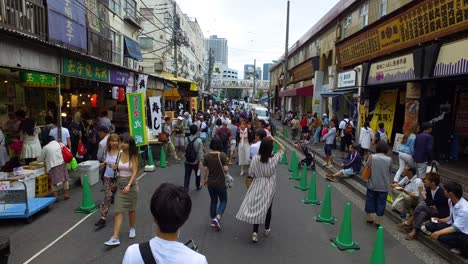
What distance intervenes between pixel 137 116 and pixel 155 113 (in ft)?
5.46

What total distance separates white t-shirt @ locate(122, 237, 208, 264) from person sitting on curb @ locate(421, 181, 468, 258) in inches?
193

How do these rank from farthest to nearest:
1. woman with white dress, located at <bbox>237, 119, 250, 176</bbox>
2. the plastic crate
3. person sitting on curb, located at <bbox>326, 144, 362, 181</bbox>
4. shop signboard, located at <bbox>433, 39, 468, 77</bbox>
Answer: woman with white dress, located at <bbox>237, 119, 250, 176</bbox> → person sitting on curb, located at <bbox>326, 144, 362, 181</bbox> → shop signboard, located at <bbox>433, 39, 468, 77</bbox> → the plastic crate

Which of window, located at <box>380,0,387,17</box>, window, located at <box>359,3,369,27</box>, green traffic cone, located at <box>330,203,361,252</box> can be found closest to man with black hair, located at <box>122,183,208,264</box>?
green traffic cone, located at <box>330,203,361,252</box>

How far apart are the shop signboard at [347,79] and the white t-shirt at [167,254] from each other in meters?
17.5

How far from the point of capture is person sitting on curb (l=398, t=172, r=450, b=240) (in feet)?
19.6

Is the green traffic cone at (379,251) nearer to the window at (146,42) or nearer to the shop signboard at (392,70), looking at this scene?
the shop signboard at (392,70)

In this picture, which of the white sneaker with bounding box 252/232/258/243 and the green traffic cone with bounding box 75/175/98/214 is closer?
the white sneaker with bounding box 252/232/258/243

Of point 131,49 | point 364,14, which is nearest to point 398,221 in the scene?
point 364,14

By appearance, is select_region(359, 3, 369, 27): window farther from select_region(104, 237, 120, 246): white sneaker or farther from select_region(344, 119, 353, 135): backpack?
select_region(104, 237, 120, 246): white sneaker

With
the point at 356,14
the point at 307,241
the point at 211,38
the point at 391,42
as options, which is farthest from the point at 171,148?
the point at 211,38

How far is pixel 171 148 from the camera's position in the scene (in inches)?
548

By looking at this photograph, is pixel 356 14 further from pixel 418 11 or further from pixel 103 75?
pixel 103 75

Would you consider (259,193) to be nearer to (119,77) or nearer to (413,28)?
(119,77)

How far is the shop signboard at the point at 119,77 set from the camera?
1191 cm
